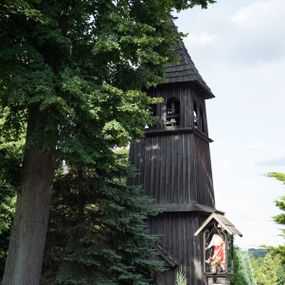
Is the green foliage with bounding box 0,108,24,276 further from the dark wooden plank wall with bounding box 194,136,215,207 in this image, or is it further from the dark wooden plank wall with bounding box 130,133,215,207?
the dark wooden plank wall with bounding box 194,136,215,207

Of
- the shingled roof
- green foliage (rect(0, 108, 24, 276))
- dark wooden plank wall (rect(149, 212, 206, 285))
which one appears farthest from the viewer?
the shingled roof

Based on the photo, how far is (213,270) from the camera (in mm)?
11789

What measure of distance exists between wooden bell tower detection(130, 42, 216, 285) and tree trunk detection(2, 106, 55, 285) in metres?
6.98

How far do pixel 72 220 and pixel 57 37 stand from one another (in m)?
5.46

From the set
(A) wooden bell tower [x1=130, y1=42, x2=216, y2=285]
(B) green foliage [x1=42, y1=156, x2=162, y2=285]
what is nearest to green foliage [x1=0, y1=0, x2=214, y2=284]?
(B) green foliage [x1=42, y1=156, x2=162, y2=285]

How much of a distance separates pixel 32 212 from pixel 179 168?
827cm

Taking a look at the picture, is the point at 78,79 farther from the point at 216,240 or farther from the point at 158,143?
the point at 158,143

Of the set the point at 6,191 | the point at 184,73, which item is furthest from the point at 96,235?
the point at 184,73

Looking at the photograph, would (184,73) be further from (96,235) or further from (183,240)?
(96,235)

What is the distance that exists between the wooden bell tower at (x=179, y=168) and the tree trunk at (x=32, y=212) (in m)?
6.98

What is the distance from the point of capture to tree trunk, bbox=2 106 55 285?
9.83 meters

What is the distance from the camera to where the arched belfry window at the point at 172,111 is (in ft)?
60.5

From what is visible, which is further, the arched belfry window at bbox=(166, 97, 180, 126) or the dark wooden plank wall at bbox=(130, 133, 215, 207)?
the arched belfry window at bbox=(166, 97, 180, 126)

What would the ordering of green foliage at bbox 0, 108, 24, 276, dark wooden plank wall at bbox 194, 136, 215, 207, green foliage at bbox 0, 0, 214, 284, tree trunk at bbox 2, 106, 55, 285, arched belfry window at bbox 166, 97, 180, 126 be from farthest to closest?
arched belfry window at bbox 166, 97, 180, 126 → dark wooden plank wall at bbox 194, 136, 215, 207 → green foliage at bbox 0, 108, 24, 276 → tree trunk at bbox 2, 106, 55, 285 → green foliage at bbox 0, 0, 214, 284
